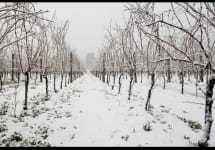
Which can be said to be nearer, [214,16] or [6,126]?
[214,16]

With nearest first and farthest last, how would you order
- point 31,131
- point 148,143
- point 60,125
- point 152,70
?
1. point 148,143
2. point 31,131
3. point 60,125
4. point 152,70

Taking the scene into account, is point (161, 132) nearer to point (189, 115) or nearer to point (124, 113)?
point (124, 113)

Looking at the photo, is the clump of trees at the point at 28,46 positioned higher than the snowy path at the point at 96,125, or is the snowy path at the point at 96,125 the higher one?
the clump of trees at the point at 28,46

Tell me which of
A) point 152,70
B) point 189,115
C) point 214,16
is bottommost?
point 189,115

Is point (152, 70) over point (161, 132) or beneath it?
over

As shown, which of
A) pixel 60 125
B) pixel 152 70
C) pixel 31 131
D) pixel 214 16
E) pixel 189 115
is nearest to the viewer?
pixel 214 16

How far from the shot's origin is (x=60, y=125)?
5727 millimetres

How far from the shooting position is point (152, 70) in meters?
7.69

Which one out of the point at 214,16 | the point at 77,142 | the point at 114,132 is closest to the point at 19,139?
the point at 77,142

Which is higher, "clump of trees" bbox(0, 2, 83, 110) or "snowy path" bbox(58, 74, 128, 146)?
"clump of trees" bbox(0, 2, 83, 110)

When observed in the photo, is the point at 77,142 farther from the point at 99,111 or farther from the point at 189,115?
the point at 189,115

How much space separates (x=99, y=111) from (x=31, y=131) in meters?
3.20

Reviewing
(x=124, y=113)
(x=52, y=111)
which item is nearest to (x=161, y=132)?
(x=124, y=113)

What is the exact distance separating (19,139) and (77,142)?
1573 mm
